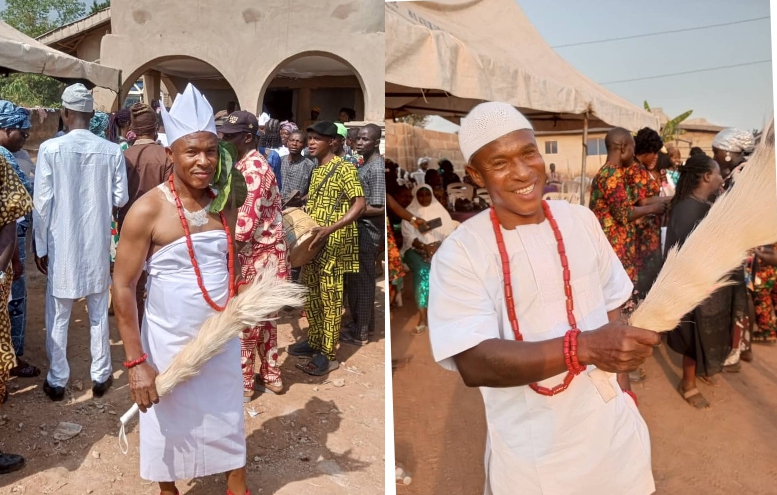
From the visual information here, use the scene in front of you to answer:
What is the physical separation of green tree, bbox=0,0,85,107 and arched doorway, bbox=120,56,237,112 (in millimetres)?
1271

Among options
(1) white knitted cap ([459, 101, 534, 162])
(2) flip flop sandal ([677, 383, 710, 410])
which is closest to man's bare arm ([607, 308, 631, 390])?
(1) white knitted cap ([459, 101, 534, 162])

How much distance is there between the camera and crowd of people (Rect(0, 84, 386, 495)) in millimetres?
A: 2357

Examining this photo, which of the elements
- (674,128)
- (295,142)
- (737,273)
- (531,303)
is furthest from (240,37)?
(531,303)

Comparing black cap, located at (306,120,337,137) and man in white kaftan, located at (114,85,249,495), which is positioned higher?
black cap, located at (306,120,337,137)

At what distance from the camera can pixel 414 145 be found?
6301 millimetres

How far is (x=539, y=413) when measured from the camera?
1.57 metres

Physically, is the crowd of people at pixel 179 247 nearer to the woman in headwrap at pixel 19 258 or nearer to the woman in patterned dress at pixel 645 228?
the woman in headwrap at pixel 19 258

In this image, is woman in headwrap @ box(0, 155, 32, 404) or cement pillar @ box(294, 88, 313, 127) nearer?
woman in headwrap @ box(0, 155, 32, 404)

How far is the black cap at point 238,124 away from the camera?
11.7 ft

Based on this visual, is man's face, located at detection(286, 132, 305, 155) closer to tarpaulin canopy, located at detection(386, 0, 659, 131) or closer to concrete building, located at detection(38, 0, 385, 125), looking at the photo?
tarpaulin canopy, located at detection(386, 0, 659, 131)

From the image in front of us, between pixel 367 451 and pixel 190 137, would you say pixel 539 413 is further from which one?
pixel 367 451

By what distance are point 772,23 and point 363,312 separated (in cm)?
325

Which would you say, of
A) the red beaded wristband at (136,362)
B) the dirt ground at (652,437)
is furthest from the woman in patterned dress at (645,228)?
the red beaded wristband at (136,362)

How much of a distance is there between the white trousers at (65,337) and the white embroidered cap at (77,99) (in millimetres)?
1036
